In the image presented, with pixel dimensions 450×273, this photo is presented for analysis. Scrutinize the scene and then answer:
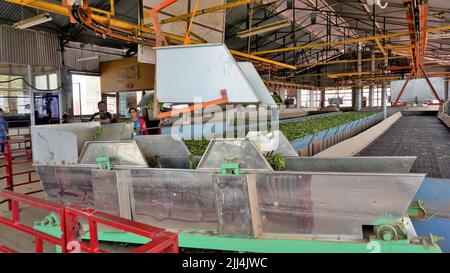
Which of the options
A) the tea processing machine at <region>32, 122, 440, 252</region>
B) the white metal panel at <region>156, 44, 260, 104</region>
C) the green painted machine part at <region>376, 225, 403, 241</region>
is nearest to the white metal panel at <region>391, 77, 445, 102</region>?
the tea processing machine at <region>32, 122, 440, 252</region>

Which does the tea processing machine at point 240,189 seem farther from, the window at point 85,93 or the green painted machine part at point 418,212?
the window at point 85,93

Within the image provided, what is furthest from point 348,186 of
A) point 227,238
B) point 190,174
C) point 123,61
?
point 123,61

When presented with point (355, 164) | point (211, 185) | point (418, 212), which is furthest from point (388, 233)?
point (211, 185)

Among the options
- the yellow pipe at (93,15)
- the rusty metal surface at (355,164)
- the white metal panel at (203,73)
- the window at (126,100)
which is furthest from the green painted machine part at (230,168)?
the window at (126,100)

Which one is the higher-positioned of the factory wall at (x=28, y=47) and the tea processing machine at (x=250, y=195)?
the factory wall at (x=28, y=47)

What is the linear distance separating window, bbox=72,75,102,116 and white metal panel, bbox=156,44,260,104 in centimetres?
1055

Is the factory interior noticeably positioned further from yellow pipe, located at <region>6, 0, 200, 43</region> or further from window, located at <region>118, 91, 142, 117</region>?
window, located at <region>118, 91, 142, 117</region>

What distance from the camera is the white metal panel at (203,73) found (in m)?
2.55

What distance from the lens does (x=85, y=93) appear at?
41.7 feet

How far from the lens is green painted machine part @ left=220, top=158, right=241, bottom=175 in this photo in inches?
98.4

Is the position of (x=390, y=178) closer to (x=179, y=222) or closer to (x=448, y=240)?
(x=448, y=240)

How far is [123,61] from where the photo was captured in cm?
1153

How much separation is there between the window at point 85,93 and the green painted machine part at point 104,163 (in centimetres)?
999
